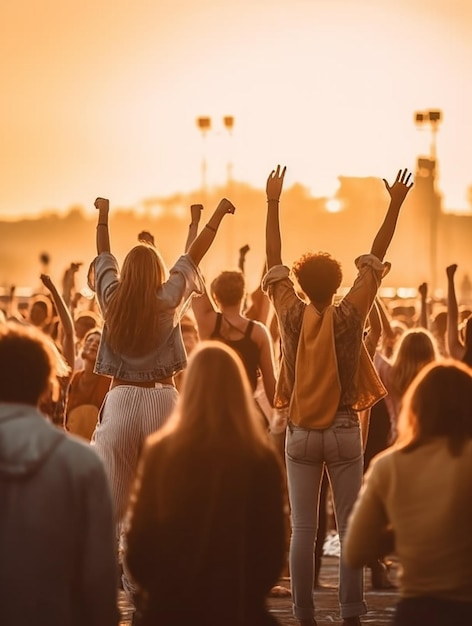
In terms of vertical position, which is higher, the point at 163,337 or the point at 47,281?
the point at 47,281

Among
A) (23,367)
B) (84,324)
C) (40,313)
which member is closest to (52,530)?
(23,367)

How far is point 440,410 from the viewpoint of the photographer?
6676 mm

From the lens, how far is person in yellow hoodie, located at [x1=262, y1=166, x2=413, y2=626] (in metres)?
9.99

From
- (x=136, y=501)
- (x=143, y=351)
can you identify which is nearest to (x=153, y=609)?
(x=136, y=501)

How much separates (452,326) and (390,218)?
129 inches

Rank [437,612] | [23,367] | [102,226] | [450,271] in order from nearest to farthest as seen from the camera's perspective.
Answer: [23,367] → [437,612] → [102,226] → [450,271]

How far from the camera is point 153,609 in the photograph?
6.66 m

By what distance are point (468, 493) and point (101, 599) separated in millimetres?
1390

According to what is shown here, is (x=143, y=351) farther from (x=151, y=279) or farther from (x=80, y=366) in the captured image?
(x=80, y=366)

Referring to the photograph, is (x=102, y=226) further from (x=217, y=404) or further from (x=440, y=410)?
(x=440, y=410)

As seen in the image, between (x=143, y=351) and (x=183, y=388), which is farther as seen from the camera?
(x=143, y=351)

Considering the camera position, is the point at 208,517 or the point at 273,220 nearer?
the point at 208,517

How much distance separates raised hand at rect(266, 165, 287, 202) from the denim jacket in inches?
25.1

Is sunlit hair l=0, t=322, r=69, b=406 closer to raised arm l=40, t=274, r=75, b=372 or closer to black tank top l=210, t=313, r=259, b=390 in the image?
black tank top l=210, t=313, r=259, b=390
